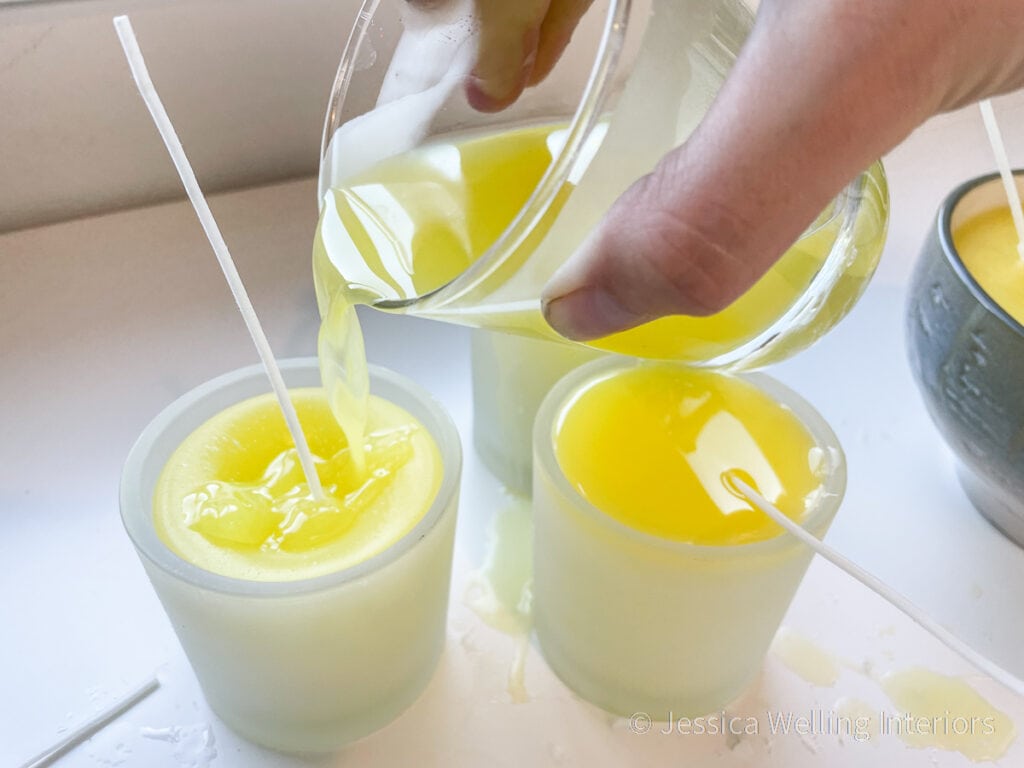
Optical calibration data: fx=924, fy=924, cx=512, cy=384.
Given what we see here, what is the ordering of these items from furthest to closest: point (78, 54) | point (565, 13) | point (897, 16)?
point (78, 54), point (565, 13), point (897, 16)

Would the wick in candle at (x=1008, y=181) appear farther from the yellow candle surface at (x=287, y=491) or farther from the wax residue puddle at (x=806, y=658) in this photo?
the yellow candle surface at (x=287, y=491)

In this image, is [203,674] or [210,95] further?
[210,95]

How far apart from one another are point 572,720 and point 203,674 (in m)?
0.18

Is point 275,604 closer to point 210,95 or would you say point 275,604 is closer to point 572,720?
point 572,720

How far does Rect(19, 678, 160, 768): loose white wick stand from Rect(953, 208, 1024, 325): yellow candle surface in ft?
1.67

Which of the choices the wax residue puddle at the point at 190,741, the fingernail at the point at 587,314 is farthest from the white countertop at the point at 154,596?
the fingernail at the point at 587,314

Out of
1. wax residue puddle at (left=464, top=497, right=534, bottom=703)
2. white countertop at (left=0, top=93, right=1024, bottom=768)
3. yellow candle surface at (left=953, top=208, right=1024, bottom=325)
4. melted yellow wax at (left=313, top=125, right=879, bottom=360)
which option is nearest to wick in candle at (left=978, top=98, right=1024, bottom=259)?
yellow candle surface at (left=953, top=208, right=1024, bottom=325)

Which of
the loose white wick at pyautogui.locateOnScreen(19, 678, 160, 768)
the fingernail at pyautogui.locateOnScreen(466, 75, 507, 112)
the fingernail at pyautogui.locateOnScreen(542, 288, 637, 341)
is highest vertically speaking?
the fingernail at pyautogui.locateOnScreen(466, 75, 507, 112)

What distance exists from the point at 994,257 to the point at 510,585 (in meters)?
0.35

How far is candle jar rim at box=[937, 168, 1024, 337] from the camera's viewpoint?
1.45ft

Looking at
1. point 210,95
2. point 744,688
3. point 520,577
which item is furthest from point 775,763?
point 210,95

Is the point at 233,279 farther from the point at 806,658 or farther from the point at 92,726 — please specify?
the point at 806,658

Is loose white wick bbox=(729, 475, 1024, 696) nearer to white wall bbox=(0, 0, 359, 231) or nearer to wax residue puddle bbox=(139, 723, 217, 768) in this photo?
wax residue puddle bbox=(139, 723, 217, 768)

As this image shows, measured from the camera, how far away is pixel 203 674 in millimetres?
421
